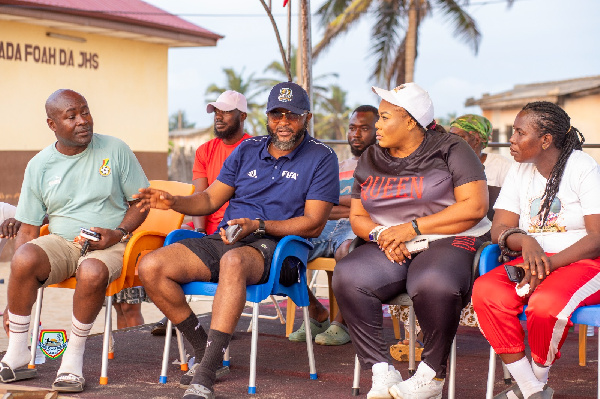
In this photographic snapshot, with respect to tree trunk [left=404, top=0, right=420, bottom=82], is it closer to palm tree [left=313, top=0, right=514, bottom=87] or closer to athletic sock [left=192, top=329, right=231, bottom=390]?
palm tree [left=313, top=0, right=514, bottom=87]

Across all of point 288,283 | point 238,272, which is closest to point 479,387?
point 288,283

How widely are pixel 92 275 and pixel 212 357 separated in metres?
0.84

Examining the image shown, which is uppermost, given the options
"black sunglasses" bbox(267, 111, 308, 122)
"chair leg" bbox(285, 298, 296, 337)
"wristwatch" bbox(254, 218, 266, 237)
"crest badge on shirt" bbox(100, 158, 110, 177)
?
"black sunglasses" bbox(267, 111, 308, 122)

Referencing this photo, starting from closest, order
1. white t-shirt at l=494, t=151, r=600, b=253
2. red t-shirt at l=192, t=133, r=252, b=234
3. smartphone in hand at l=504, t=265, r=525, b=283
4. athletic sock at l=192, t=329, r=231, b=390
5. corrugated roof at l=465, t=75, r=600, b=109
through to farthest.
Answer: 1. smartphone in hand at l=504, t=265, r=525, b=283
2. white t-shirt at l=494, t=151, r=600, b=253
3. athletic sock at l=192, t=329, r=231, b=390
4. red t-shirt at l=192, t=133, r=252, b=234
5. corrugated roof at l=465, t=75, r=600, b=109

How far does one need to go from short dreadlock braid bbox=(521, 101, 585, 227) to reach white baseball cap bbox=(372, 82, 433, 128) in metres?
0.51

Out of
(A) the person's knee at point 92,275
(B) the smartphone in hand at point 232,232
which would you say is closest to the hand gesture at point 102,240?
(A) the person's knee at point 92,275

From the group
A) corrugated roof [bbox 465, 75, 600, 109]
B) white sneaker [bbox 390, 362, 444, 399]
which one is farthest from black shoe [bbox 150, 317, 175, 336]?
corrugated roof [bbox 465, 75, 600, 109]

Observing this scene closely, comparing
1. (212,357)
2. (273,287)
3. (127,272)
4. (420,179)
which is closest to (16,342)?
(127,272)

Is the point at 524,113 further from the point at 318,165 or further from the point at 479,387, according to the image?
the point at 479,387

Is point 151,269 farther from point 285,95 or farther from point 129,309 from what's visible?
point 129,309

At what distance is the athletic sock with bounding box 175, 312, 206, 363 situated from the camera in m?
4.45

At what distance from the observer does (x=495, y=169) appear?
566 centimetres

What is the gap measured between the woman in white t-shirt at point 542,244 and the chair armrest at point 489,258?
0.18 feet

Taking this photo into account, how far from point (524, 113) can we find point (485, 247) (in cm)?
70
